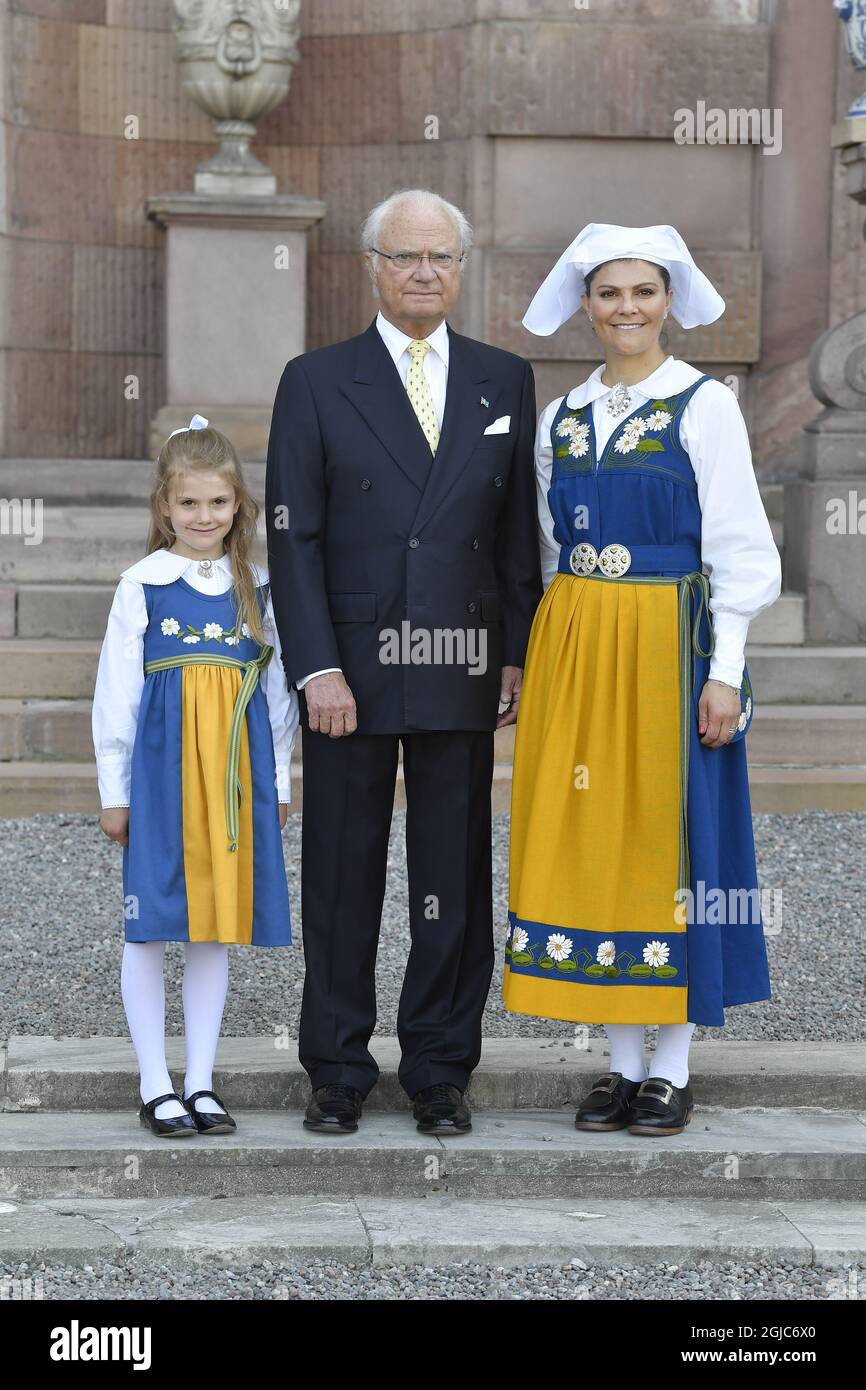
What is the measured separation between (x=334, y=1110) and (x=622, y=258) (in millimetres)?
1801

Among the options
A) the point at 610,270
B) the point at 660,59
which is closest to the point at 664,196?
the point at 660,59

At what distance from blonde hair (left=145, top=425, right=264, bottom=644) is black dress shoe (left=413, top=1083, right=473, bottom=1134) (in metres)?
0.99

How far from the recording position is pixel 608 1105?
13.5ft

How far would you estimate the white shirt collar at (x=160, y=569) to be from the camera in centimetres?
391

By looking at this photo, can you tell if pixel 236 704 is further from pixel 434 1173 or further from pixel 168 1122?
pixel 434 1173

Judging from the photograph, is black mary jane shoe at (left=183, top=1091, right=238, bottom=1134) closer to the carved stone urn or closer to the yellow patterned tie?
the yellow patterned tie

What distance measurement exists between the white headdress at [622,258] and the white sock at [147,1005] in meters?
1.51

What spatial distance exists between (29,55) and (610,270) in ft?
21.0

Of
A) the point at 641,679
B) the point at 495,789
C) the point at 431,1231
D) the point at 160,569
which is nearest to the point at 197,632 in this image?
the point at 160,569

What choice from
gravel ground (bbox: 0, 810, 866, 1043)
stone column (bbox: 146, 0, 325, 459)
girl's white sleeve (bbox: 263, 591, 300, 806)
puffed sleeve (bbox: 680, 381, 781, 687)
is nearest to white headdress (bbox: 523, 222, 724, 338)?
puffed sleeve (bbox: 680, 381, 781, 687)

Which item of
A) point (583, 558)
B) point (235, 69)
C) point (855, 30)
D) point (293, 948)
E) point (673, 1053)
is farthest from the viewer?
point (235, 69)

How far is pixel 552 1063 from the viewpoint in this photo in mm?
4352

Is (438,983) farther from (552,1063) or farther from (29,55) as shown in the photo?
(29,55)

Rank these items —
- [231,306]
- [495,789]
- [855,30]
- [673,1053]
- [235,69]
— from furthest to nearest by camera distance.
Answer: [231,306] < [235,69] < [855,30] < [495,789] < [673,1053]
